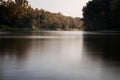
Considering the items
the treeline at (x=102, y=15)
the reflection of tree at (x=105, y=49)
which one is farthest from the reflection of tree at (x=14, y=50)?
the treeline at (x=102, y=15)

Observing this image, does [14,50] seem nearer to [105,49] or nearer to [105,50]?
[105,50]

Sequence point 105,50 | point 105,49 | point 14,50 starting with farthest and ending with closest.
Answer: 1. point 105,49
2. point 105,50
3. point 14,50

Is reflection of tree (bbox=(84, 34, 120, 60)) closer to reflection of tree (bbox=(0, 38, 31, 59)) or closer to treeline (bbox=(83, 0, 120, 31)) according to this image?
reflection of tree (bbox=(0, 38, 31, 59))

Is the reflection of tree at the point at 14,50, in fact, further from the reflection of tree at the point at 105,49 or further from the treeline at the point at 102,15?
the treeline at the point at 102,15

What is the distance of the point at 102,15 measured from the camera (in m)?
103

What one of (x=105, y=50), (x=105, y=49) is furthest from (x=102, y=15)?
(x=105, y=50)

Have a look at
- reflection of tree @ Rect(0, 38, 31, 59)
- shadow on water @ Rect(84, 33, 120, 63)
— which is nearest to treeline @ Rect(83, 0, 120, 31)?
shadow on water @ Rect(84, 33, 120, 63)

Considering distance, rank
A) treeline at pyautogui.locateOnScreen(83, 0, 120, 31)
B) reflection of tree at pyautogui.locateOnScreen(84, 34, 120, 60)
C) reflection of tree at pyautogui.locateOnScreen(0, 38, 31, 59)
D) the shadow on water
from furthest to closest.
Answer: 1. treeline at pyautogui.locateOnScreen(83, 0, 120, 31)
2. reflection of tree at pyautogui.locateOnScreen(84, 34, 120, 60)
3. reflection of tree at pyautogui.locateOnScreen(0, 38, 31, 59)
4. the shadow on water

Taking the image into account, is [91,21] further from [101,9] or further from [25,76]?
[25,76]

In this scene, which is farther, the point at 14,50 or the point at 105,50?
the point at 105,50

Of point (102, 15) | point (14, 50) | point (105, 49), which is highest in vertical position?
point (102, 15)

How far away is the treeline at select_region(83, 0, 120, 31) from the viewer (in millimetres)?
95244

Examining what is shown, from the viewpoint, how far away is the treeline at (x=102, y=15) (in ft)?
312

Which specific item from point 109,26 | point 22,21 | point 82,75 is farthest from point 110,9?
point 82,75
